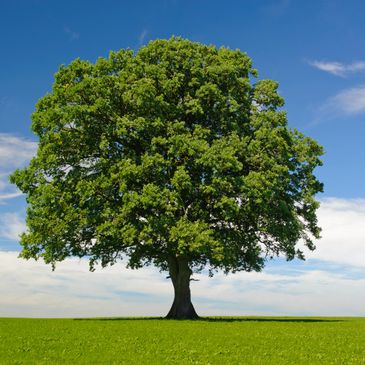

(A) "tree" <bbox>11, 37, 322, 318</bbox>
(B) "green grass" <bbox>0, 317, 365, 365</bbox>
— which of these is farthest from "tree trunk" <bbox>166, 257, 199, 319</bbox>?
(B) "green grass" <bbox>0, 317, 365, 365</bbox>

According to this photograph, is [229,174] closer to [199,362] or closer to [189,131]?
[189,131]

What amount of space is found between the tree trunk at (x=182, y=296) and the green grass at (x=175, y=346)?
12314mm

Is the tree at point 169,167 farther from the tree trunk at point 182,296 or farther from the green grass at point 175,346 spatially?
the green grass at point 175,346

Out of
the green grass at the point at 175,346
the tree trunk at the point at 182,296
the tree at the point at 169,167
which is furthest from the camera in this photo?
the tree trunk at the point at 182,296

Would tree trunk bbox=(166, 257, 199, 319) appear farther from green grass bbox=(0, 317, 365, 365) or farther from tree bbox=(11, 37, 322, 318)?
green grass bbox=(0, 317, 365, 365)

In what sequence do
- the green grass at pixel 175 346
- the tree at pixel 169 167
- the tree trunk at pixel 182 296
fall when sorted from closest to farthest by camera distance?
the green grass at pixel 175 346
the tree at pixel 169 167
the tree trunk at pixel 182 296

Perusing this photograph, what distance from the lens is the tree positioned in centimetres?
4172

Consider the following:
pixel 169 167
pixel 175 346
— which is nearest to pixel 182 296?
pixel 169 167

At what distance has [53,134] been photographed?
44.3 m

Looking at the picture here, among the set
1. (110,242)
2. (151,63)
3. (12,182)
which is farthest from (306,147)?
(12,182)

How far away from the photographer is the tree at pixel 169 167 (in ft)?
137

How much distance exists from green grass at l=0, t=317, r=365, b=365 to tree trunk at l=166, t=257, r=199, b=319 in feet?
40.4

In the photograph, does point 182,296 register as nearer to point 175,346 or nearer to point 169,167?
point 169,167

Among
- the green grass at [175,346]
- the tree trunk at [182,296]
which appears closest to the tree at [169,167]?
the tree trunk at [182,296]
